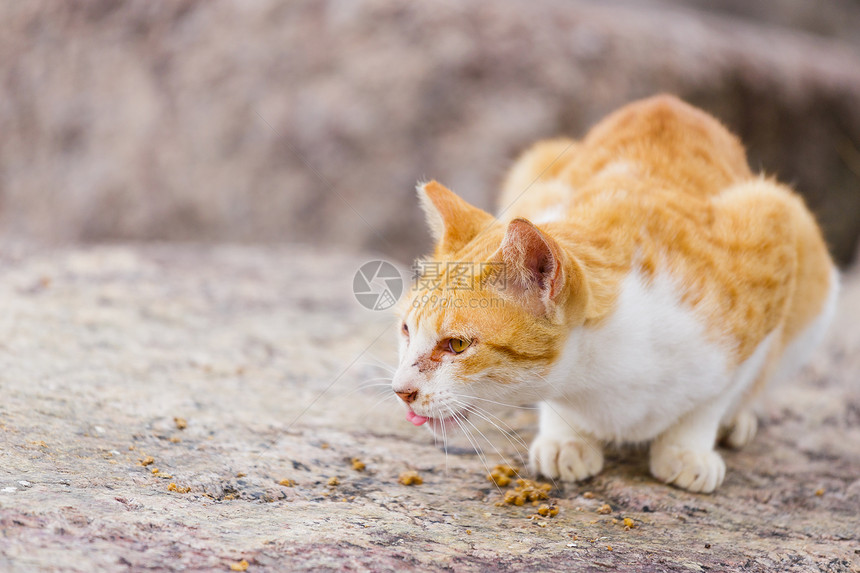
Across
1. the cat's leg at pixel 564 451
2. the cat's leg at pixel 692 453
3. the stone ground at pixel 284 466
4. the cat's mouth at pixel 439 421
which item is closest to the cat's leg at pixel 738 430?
the stone ground at pixel 284 466

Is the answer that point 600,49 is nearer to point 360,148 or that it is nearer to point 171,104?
point 360,148

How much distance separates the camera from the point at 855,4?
29.0ft

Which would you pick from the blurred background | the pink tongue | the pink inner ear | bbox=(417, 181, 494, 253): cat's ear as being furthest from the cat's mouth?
the blurred background

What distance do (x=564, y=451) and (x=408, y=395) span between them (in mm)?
585

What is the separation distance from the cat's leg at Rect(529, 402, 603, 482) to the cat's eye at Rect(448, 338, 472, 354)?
1.46 ft

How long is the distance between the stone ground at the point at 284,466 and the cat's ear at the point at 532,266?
1.80 ft

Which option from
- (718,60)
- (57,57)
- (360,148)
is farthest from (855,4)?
(57,57)

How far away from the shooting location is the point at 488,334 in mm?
1852

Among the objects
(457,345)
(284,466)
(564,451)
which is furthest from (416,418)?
(564,451)

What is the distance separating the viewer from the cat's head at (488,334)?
183 centimetres

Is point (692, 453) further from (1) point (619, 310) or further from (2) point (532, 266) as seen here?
(2) point (532, 266)

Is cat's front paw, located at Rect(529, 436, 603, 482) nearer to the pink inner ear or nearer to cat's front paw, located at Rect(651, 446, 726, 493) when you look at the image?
cat's front paw, located at Rect(651, 446, 726, 493)

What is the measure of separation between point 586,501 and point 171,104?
4.27 meters

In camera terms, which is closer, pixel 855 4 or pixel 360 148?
pixel 360 148
